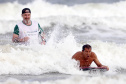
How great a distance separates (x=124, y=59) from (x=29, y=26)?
3984 millimetres

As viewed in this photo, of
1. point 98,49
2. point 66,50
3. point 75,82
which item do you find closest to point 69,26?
point 98,49

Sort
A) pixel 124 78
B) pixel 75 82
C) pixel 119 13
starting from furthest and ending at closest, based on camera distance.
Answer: pixel 119 13
pixel 124 78
pixel 75 82

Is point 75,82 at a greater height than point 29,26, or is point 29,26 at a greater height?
point 29,26

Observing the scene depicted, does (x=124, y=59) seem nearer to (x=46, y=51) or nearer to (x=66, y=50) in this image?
(x=66, y=50)

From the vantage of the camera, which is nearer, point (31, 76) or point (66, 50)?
point (31, 76)

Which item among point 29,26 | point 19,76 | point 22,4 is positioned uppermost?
point 22,4

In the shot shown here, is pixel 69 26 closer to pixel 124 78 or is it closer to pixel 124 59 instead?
pixel 124 59

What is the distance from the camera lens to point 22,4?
1421 inches

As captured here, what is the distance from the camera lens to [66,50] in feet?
30.9

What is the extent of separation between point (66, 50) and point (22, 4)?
2750cm

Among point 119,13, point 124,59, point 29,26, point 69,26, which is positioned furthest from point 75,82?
point 119,13

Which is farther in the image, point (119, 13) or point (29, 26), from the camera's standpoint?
point (119, 13)

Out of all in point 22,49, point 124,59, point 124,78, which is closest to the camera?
point 124,78

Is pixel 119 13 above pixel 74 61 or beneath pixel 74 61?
above
